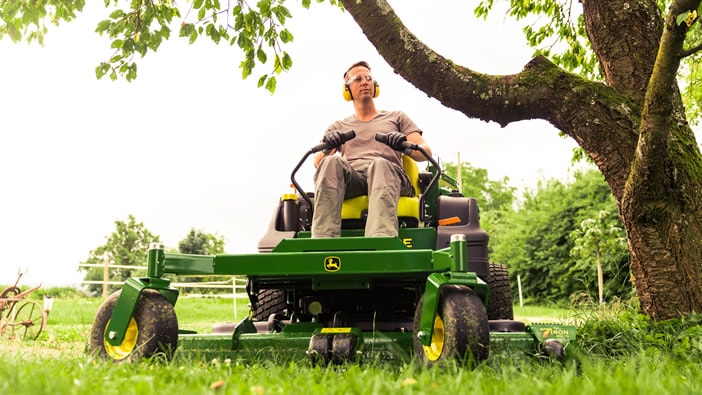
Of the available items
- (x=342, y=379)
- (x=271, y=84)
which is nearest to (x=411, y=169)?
(x=342, y=379)

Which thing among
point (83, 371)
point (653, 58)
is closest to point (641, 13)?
point (653, 58)

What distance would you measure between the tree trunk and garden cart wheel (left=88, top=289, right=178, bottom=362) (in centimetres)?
270

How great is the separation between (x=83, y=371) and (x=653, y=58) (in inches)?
173

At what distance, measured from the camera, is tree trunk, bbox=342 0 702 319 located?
14.0ft

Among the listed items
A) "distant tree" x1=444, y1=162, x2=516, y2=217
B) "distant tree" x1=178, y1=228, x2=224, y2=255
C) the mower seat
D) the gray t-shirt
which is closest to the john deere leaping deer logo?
the mower seat

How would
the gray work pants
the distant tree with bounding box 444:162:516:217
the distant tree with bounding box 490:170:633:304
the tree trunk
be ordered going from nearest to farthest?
the gray work pants → the tree trunk → the distant tree with bounding box 490:170:633:304 → the distant tree with bounding box 444:162:516:217

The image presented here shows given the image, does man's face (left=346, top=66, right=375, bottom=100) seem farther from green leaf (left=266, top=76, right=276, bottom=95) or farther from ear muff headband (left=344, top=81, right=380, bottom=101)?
green leaf (left=266, top=76, right=276, bottom=95)

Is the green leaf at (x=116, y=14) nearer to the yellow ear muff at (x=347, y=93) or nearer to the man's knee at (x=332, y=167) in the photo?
the yellow ear muff at (x=347, y=93)

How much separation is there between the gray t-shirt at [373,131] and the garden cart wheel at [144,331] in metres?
1.72

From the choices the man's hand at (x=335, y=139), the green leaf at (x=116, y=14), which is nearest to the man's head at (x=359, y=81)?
the man's hand at (x=335, y=139)

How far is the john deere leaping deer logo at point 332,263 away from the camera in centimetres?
315

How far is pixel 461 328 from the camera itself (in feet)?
8.93

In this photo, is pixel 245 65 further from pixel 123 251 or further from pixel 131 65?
pixel 123 251

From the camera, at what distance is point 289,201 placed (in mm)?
4500
